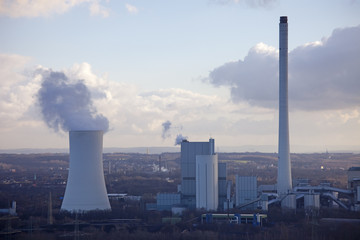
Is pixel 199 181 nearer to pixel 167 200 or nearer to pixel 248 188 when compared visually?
pixel 167 200

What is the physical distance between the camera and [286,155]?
36.4m

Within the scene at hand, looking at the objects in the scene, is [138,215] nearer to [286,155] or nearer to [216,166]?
[216,166]

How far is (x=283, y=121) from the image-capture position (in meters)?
36.1

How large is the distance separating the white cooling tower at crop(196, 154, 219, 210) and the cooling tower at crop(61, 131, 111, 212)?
20.5 feet

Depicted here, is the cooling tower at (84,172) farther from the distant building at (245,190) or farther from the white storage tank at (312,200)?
the white storage tank at (312,200)

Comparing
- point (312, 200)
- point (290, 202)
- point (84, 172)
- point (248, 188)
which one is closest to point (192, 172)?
point (248, 188)

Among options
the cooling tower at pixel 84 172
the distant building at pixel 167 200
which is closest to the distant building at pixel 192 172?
the distant building at pixel 167 200

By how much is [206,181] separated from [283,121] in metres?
5.66

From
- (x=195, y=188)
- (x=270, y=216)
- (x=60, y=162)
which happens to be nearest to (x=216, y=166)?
(x=195, y=188)

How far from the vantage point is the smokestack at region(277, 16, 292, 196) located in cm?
3622

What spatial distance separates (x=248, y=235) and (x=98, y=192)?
763 centimetres

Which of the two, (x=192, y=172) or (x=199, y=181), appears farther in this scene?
(x=192, y=172)

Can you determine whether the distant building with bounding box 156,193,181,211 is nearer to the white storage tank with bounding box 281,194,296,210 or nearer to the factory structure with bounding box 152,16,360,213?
the factory structure with bounding box 152,16,360,213

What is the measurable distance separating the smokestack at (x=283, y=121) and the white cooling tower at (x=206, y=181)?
4244 mm
